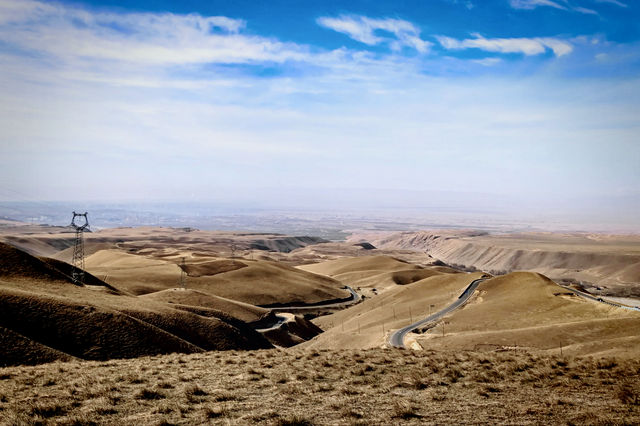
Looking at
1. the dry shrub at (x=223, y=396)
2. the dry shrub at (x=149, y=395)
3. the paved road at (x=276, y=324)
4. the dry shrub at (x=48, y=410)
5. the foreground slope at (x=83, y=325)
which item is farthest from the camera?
the paved road at (x=276, y=324)

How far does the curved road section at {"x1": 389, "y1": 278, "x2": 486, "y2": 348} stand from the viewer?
39850 mm

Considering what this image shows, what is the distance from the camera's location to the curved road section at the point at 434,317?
131ft

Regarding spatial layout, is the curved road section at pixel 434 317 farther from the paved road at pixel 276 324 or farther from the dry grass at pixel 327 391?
the paved road at pixel 276 324

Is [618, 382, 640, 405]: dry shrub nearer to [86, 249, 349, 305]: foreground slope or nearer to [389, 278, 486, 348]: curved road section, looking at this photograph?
[389, 278, 486, 348]: curved road section

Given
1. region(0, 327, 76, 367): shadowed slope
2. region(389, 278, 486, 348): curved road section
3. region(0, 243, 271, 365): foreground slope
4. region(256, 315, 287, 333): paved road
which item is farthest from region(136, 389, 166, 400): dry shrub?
region(256, 315, 287, 333): paved road

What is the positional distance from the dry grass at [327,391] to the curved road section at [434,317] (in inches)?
659

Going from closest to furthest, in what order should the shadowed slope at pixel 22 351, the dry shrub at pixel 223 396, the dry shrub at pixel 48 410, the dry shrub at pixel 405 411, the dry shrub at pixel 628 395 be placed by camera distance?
the dry shrub at pixel 405 411, the dry shrub at pixel 48 410, the dry shrub at pixel 628 395, the dry shrub at pixel 223 396, the shadowed slope at pixel 22 351

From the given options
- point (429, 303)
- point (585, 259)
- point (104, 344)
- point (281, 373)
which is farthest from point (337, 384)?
point (585, 259)

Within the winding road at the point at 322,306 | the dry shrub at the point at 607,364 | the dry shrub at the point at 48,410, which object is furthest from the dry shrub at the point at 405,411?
the winding road at the point at 322,306

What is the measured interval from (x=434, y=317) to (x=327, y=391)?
3710 cm

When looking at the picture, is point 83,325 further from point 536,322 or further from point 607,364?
point 536,322

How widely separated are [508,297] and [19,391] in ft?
159

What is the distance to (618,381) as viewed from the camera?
1723 cm

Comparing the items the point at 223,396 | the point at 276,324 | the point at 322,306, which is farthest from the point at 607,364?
the point at 322,306
